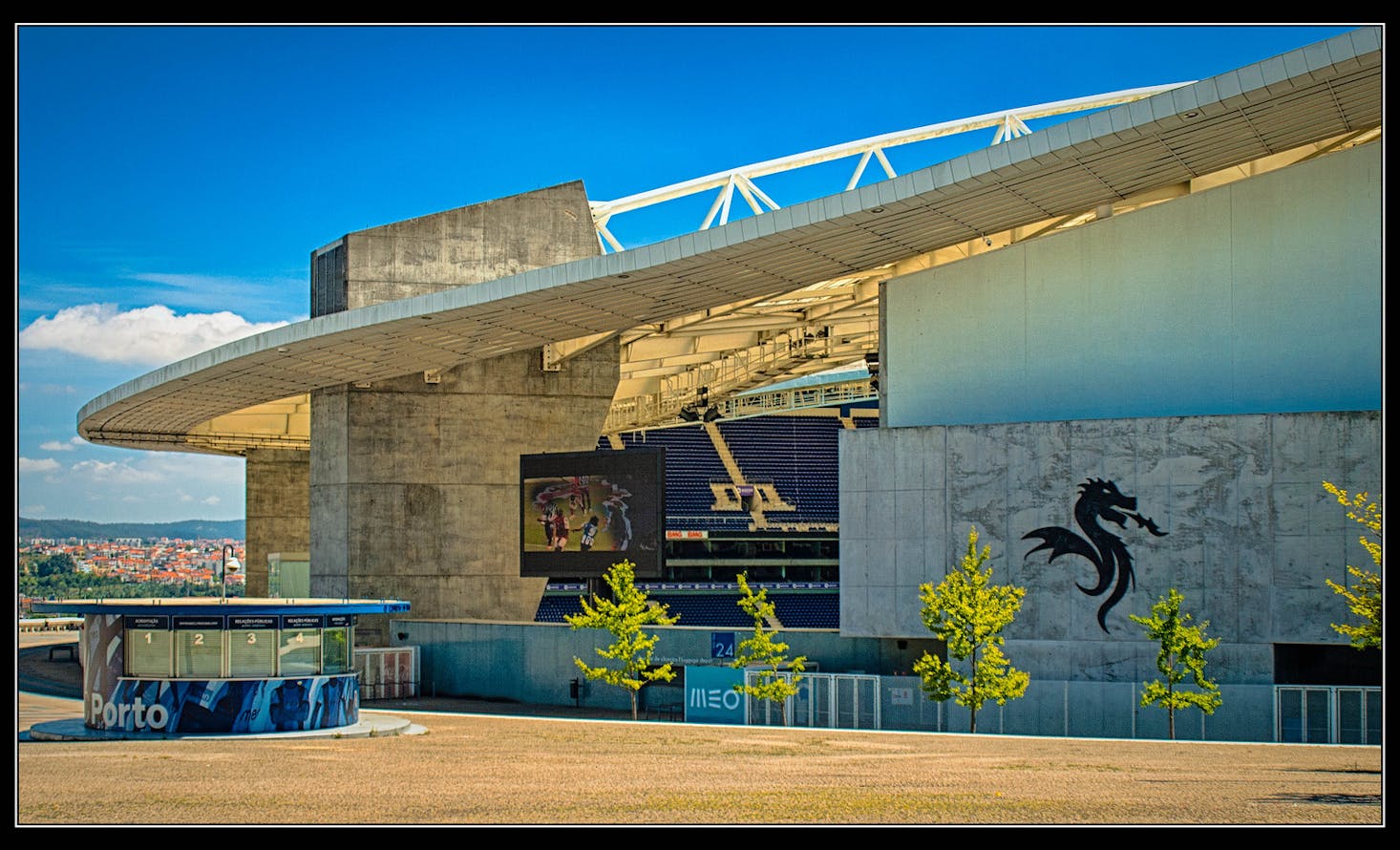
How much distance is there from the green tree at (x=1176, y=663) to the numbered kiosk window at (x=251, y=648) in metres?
15.4

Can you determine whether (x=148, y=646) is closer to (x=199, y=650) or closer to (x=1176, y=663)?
(x=199, y=650)

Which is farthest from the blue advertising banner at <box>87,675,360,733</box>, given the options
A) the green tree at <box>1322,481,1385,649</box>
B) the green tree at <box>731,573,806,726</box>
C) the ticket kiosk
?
the green tree at <box>1322,481,1385,649</box>

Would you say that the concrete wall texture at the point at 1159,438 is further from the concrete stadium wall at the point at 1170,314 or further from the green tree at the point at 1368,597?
the green tree at the point at 1368,597

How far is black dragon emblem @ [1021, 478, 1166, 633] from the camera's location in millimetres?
34812

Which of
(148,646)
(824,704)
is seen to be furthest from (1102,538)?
(148,646)

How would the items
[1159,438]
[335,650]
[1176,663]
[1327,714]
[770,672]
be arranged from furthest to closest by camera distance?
[1159,438]
[770,672]
[1176,663]
[1327,714]
[335,650]

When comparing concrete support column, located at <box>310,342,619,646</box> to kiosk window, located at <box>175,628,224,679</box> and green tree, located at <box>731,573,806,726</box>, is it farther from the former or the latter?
kiosk window, located at <box>175,628,224,679</box>

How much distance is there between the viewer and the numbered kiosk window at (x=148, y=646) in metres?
26.5

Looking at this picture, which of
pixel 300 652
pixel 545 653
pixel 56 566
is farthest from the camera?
pixel 56 566

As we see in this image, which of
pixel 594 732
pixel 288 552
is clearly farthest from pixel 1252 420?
pixel 288 552

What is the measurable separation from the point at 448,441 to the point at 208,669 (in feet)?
72.4

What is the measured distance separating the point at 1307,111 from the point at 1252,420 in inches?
257

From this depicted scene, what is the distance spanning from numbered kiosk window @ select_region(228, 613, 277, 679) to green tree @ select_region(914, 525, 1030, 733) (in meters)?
11.6

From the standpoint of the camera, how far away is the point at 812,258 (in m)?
37.0
